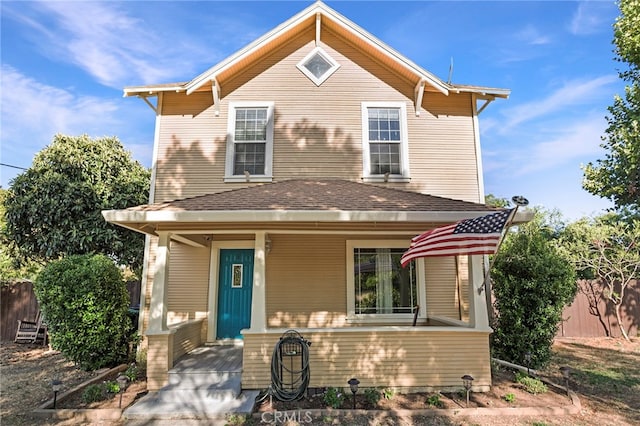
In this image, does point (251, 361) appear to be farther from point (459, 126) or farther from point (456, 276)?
point (459, 126)

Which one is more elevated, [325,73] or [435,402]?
[325,73]

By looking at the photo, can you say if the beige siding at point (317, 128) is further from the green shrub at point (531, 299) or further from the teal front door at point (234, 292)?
the green shrub at point (531, 299)

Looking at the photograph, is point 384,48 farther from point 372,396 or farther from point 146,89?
point 372,396

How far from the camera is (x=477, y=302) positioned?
5.78 meters

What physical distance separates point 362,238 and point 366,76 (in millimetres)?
3972

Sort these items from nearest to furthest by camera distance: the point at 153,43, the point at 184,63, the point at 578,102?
the point at 153,43 → the point at 184,63 → the point at 578,102

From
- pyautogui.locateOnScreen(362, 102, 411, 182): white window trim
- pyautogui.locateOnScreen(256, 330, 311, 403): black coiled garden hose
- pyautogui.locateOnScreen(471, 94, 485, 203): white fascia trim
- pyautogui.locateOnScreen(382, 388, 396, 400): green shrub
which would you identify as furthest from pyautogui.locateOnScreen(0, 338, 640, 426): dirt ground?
pyautogui.locateOnScreen(362, 102, 411, 182): white window trim

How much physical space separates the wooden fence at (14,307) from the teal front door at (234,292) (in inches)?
341

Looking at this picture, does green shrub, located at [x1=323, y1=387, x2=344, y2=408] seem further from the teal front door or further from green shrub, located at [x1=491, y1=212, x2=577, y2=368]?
green shrub, located at [x1=491, y1=212, x2=577, y2=368]

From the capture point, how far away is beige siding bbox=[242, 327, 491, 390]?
5.57m

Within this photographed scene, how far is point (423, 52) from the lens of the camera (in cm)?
1055

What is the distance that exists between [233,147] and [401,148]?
12.9 feet

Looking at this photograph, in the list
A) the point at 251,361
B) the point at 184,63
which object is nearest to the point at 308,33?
the point at 184,63

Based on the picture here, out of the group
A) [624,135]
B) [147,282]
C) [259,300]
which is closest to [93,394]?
[147,282]
